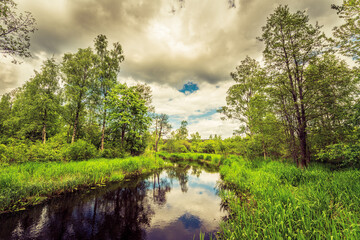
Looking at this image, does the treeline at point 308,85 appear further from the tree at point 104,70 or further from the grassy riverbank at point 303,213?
the tree at point 104,70

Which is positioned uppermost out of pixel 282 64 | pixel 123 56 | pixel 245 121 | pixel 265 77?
pixel 123 56

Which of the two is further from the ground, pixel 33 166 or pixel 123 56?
pixel 123 56

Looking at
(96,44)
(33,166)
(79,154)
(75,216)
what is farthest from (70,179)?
(96,44)

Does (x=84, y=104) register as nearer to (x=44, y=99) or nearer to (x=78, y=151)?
(x=44, y=99)

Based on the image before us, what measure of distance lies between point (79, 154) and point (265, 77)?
22659 mm

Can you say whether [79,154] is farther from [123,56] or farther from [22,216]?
[123,56]

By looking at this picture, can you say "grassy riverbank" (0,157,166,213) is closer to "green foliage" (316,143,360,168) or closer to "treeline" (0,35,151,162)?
"treeline" (0,35,151,162)

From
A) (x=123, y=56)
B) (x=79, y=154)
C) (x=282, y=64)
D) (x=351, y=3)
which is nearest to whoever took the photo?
(x=351, y=3)

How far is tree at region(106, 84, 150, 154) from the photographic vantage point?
21156mm

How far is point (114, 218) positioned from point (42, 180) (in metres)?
6.06

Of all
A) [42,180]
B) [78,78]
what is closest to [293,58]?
[42,180]

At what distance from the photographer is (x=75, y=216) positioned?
21.7 ft

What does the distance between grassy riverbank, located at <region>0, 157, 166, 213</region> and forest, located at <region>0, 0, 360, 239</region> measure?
0.07 m

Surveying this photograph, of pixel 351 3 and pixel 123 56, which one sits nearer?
pixel 351 3
